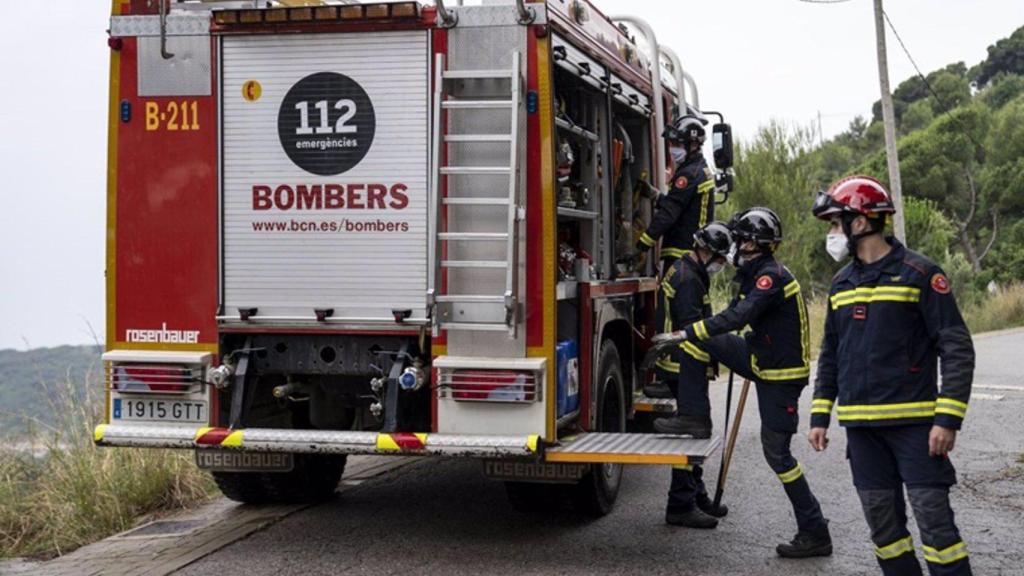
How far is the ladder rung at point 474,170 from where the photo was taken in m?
6.69

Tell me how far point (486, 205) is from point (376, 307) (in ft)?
2.68

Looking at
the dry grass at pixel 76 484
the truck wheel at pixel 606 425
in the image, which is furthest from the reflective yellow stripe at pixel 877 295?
the dry grass at pixel 76 484

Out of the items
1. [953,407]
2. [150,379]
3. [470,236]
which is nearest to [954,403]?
[953,407]

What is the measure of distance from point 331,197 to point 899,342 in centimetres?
309

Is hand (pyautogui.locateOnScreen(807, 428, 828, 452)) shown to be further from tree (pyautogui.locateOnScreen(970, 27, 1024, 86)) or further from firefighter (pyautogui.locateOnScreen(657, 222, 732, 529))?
tree (pyautogui.locateOnScreen(970, 27, 1024, 86))

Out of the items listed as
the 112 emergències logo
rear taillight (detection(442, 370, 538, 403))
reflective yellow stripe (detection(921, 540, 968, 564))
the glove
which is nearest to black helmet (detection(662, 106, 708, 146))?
the glove

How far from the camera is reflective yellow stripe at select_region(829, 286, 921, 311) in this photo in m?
5.39

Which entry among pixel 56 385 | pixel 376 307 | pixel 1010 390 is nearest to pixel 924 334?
pixel 376 307

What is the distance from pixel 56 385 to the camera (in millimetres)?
9414

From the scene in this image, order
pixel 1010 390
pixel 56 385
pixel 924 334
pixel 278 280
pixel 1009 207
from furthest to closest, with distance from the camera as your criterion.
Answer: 1. pixel 1009 207
2. pixel 1010 390
3. pixel 56 385
4. pixel 278 280
5. pixel 924 334

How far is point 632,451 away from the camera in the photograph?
6.73 m

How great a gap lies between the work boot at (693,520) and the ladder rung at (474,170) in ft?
7.68

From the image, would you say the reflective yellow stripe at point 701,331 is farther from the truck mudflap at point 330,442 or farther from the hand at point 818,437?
the hand at point 818,437

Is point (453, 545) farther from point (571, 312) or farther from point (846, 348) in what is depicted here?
point (846, 348)
